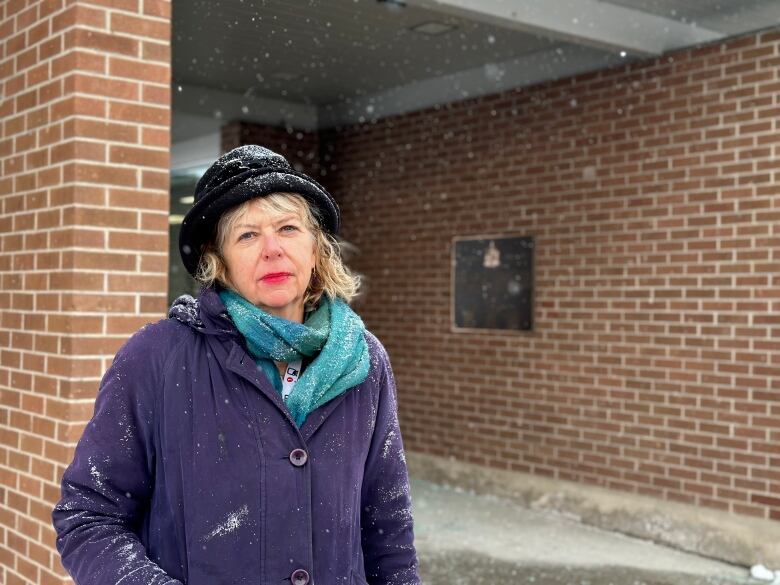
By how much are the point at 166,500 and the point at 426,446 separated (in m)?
7.18

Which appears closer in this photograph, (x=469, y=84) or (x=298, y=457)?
(x=298, y=457)

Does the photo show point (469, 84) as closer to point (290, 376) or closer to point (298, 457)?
point (290, 376)

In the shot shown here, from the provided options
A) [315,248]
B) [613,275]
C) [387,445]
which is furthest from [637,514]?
[315,248]

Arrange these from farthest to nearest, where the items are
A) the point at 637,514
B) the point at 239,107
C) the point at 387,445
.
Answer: the point at 239,107
the point at 637,514
the point at 387,445

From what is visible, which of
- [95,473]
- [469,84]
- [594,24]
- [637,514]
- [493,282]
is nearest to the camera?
[95,473]

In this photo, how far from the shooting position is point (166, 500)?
1826mm

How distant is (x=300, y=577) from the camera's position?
1.81m

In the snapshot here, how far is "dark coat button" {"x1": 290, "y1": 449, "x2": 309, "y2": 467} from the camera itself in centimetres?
183

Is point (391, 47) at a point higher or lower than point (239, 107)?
higher

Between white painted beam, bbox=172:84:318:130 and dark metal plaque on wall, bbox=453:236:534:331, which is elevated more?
white painted beam, bbox=172:84:318:130

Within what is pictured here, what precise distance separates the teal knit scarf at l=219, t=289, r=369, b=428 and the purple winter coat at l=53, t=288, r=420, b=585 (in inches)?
1.3

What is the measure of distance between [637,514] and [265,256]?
579 centimetres

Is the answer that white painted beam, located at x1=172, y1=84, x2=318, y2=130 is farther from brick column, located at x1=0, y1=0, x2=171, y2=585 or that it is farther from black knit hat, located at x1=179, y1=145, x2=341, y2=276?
black knit hat, located at x1=179, y1=145, x2=341, y2=276

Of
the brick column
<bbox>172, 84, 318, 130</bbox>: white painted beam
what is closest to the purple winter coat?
the brick column
